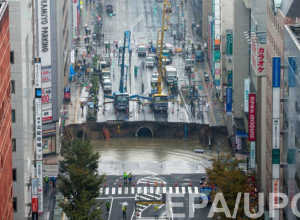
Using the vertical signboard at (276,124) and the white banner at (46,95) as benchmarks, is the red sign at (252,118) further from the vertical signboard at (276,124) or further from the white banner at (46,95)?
the white banner at (46,95)

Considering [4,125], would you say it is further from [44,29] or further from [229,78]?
[229,78]

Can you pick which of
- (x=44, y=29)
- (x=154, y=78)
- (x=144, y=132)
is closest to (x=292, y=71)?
(x=44, y=29)

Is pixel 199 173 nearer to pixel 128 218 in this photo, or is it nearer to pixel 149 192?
pixel 149 192

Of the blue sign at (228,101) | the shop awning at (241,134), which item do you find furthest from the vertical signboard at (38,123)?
the blue sign at (228,101)

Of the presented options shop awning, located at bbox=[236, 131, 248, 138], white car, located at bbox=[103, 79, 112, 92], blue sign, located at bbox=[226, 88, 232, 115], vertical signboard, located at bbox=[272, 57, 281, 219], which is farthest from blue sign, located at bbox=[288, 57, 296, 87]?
white car, located at bbox=[103, 79, 112, 92]

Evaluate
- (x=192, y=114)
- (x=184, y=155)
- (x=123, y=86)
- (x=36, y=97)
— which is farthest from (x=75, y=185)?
(x=123, y=86)

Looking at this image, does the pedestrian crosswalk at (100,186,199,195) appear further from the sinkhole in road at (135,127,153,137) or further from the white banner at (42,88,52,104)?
the sinkhole in road at (135,127,153,137)
